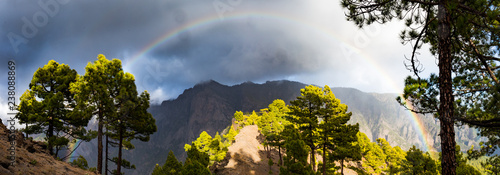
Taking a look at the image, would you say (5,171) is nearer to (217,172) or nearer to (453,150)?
(453,150)

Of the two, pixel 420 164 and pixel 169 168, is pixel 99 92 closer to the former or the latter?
pixel 169 168

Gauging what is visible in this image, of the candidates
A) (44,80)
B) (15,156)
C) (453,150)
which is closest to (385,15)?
(453,150)

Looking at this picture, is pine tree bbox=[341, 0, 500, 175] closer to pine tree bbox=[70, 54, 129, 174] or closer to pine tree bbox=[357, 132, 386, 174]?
pine tree bbox=[70, 54, 129, 174]

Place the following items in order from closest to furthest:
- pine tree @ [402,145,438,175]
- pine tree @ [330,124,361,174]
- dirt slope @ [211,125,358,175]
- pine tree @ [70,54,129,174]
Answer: pine tree @ [70,54,129,174], pine tree @ [330,124,361,174], pine tree @ [402,145,438,175], dirt slope @ [211,125,358,175]

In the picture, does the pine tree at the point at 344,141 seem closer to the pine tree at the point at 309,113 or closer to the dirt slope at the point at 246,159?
the pine tree at the point at 309,113

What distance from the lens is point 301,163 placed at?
16734mm

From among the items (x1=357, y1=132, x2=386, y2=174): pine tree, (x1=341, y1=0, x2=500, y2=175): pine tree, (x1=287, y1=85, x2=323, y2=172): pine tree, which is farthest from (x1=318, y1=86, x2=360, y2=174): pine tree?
(x1=357, y1=132, x2=386, y2=174): pine tree

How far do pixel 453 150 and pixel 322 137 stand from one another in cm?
1648

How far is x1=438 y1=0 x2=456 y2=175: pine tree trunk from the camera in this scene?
21.3 ft

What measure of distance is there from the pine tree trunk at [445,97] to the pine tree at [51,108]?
22.0 m

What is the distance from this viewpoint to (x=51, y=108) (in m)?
17.7

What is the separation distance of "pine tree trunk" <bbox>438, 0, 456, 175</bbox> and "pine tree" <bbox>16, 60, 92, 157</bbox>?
72.1 feet

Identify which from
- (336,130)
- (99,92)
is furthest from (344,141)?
(99,92)

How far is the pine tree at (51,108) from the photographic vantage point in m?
17.8
